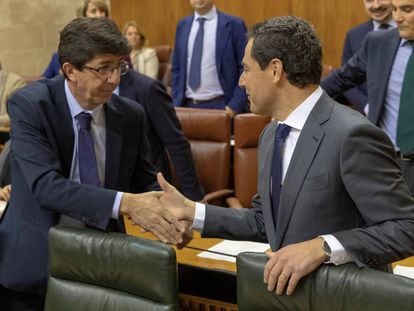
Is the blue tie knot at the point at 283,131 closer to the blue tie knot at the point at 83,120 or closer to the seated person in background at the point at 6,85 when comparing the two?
the blue tie knot at the point at 83,120

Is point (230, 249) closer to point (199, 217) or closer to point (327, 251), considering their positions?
point (199, 217)

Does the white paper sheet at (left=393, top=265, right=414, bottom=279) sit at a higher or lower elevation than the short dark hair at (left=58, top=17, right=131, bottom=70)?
lower

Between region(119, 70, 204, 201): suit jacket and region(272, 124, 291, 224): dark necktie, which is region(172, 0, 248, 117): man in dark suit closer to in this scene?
region(119, 70, 204, 201): suit jacket

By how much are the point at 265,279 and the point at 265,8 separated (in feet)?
18.8

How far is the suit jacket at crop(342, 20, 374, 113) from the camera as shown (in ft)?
15.4

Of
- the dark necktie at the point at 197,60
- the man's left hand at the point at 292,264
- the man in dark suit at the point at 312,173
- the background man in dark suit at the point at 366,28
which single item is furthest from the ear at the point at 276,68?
the dark necktie at the point at 197,60

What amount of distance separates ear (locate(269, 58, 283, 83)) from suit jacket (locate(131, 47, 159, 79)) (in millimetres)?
4930

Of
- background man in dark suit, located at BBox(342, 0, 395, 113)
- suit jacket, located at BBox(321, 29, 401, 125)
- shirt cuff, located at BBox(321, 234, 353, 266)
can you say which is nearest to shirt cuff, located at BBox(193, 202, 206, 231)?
shirt cuff, located at BBox(321, 234, 353, 266)

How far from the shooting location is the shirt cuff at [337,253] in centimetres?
172

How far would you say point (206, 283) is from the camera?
256 centimetres

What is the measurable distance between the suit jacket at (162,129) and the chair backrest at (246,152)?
0.89 feet

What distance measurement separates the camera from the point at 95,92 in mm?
2346

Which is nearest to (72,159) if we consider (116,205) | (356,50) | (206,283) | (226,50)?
(116,205)

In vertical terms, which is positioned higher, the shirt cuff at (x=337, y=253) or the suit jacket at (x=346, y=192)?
the suit jacket at (x=346, y=192)
